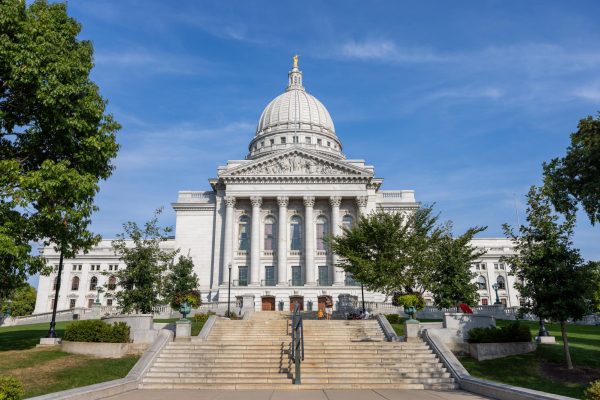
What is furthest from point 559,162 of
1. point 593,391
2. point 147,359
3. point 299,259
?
point 299,259

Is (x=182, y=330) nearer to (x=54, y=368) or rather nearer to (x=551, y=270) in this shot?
(x=54, y=368)

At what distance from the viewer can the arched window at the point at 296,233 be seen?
198ft

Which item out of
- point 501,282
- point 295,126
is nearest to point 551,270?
point 501,282

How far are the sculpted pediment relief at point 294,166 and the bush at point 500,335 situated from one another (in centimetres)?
3984

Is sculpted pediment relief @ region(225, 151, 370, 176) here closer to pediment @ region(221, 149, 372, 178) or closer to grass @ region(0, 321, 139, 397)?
pediment @ region(221, 149, 372, 178)

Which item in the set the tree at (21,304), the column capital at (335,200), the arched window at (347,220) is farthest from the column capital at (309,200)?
the tree at (21,304)

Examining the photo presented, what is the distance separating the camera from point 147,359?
62.4ft

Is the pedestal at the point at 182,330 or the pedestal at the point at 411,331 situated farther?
the pedestal at the point at 411,331

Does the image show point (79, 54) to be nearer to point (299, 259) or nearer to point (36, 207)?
point (36, 207)

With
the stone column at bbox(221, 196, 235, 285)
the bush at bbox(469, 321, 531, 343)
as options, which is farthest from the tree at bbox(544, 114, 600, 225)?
the stone column at bbox(221, 196, 235, 285)

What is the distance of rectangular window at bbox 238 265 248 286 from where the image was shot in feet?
192

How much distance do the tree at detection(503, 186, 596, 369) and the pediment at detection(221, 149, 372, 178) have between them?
129 feet

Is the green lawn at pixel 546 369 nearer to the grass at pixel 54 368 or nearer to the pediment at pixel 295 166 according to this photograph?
the grass at pixel 54 368

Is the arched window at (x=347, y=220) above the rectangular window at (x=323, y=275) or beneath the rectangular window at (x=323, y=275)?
above
